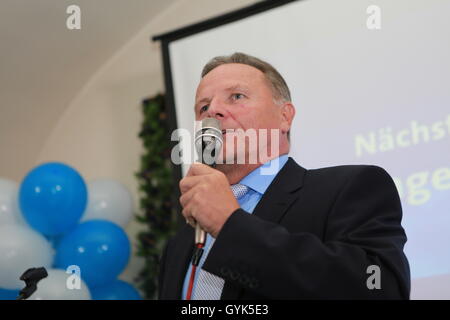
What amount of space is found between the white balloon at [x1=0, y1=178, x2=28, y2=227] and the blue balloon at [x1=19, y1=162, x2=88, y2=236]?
95 mm

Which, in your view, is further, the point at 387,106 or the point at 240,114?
the point at 387,106

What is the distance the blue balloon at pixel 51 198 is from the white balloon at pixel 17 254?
99 mm

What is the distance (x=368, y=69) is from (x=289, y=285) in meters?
1.97

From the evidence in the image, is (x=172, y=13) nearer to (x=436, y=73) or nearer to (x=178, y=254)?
(x=436, y=73)

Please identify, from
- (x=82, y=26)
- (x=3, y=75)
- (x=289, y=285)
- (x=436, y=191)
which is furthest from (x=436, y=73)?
(x=3, y=75)

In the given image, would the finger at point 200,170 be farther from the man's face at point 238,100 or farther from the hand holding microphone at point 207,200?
the man's face at point 238,100

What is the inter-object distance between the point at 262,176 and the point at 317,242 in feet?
1.27

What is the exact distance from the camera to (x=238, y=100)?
4.46 ft

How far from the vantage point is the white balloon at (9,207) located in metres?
2.72

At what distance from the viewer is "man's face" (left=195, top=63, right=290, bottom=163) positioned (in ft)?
4.30

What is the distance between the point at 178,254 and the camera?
1.32 metres

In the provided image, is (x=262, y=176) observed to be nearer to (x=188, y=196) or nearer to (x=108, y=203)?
(x=188, y=196)

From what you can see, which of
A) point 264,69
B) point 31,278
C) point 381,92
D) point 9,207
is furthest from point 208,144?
point 9,207

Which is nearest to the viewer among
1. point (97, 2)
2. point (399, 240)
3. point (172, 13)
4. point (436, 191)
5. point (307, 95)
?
point (399, 240)
